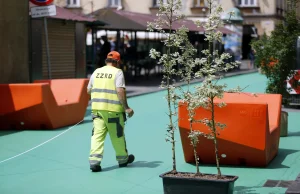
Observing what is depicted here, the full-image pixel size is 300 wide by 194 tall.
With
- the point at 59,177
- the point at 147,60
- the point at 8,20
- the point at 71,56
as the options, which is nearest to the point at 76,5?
the point at 147,60

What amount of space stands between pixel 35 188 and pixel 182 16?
9.74 feet

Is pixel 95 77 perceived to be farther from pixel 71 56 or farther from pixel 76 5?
pixel 76 5

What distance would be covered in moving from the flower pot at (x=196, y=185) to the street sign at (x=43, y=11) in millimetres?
9728

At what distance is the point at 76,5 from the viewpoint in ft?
180

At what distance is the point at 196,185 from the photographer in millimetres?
6594

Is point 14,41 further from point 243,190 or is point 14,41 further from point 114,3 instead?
point 114,3

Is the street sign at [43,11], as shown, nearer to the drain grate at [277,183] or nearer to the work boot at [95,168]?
the work boot at [95,168]

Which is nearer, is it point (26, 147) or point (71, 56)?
point (26, 147)

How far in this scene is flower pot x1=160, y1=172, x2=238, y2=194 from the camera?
651 cm

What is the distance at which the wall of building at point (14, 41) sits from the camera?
1476 centimetres

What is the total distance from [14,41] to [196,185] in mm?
9547

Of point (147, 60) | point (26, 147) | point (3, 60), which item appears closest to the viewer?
point (26, 147)

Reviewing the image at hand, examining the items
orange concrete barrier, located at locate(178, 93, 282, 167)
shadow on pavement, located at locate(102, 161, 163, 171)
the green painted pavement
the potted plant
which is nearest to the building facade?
the green painted pavement

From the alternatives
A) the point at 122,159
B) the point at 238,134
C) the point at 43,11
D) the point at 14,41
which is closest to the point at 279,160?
the point at 238,134
